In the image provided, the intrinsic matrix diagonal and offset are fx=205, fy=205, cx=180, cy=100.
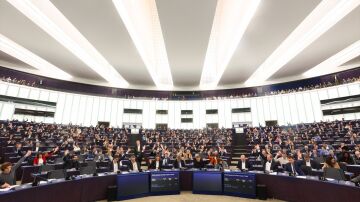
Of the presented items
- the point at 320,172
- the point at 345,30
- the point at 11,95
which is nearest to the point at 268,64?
the point at 345,30

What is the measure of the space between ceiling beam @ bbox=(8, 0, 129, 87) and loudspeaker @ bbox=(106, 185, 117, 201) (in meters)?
9.36

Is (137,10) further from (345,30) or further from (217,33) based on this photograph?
(345,30)

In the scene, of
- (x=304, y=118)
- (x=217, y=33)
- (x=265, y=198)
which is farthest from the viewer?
(x=304, y=118)

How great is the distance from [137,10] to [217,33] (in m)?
5.07

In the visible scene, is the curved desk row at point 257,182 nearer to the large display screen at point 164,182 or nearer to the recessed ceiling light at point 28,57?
the large display screen at point 164,182

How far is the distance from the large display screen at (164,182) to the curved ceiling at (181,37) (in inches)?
287

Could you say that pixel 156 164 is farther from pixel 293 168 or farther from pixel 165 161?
pixel 293 168

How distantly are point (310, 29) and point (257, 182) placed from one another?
10412 millimetres

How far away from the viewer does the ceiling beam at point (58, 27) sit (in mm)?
10125

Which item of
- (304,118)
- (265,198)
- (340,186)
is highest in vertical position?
(304,118)

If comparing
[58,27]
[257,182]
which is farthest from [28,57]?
[257,182]

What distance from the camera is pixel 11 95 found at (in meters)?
17.8

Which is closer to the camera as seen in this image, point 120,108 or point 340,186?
point 340,186

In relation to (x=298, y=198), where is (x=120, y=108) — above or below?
above
